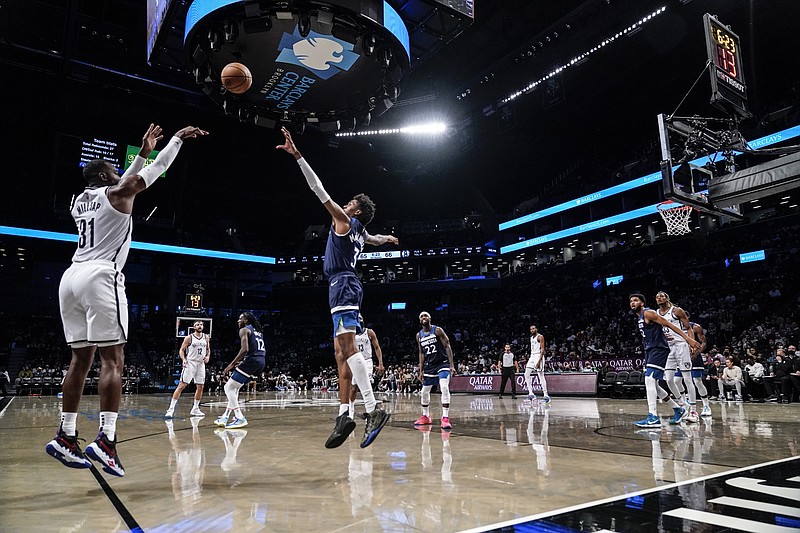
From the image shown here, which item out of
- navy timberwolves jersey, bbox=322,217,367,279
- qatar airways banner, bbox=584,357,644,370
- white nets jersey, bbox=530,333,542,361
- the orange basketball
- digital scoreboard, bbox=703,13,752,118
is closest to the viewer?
navy timberwolves jersey, bbox=322,217,367,279

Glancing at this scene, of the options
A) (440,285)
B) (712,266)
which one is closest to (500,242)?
(440,285)

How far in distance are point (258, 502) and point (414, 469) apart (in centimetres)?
151

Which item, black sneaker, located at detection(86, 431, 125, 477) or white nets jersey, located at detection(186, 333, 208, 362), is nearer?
black sneaker, located at detection(86, 431, 125, 477)

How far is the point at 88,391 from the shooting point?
22.6m

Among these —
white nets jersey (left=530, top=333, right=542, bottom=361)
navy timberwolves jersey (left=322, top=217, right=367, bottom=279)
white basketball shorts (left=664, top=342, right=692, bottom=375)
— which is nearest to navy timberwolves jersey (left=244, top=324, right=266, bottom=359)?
navy timberwolves jersey (left=322, top=217, right=367, bottom=279)

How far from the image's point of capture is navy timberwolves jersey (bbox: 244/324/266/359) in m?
8.79

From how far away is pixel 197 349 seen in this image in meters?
11.1

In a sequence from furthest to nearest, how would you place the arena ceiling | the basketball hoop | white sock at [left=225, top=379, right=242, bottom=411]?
1. the arena ceiling
2. the basketball hoop
3. white sock at [left=225, top=379, right=242, bottom=411]

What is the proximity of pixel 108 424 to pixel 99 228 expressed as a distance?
4.98 ft

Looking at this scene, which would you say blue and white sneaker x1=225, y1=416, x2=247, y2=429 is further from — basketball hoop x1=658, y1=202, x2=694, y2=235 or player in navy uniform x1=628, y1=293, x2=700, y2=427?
basketball hoop x1=658, y1=202, x2=694, y2=235

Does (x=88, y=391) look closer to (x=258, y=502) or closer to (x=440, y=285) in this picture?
(x=258, y=502)

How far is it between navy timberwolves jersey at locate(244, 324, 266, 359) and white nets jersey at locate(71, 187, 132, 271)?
4988mm

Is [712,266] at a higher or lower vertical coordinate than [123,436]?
higher

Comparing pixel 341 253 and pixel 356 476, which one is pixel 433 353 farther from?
pixel 356 476
